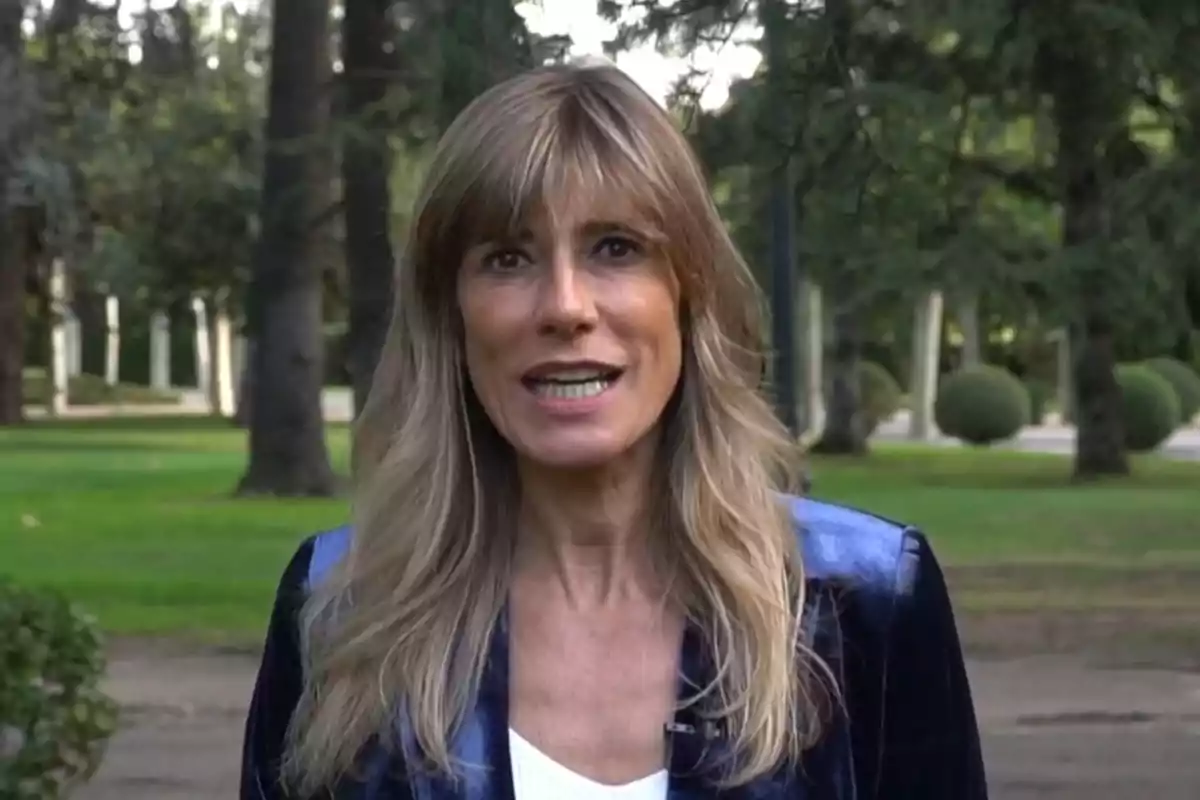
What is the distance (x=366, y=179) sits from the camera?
17594 millimetres

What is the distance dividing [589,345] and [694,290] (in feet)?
0.42

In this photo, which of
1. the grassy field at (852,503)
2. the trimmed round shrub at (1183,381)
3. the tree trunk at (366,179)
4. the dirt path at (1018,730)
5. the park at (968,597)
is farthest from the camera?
the trimmed round shrub at (1183,381)

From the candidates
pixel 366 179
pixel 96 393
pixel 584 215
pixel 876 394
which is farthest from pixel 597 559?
pixel 96 393

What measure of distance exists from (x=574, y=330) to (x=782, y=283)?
1265cm

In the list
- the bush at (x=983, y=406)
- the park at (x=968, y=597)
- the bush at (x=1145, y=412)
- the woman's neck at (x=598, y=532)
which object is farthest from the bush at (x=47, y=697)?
the bush at (x=983, y=406)

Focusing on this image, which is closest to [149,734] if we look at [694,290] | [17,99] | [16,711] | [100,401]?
[16,711]

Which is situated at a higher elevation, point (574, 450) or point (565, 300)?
point (565, 300)

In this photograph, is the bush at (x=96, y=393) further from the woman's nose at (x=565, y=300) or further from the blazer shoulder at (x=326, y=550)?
the woman's nose at (x=565, y=300)

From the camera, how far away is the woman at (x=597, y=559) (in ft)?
6.63

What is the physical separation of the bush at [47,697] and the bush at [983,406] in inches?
1305

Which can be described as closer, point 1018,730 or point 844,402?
point 1018,730

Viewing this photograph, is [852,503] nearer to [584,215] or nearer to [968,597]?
[968,597]

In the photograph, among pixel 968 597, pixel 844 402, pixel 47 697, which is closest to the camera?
pixel 47 697

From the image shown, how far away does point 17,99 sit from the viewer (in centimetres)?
1623
